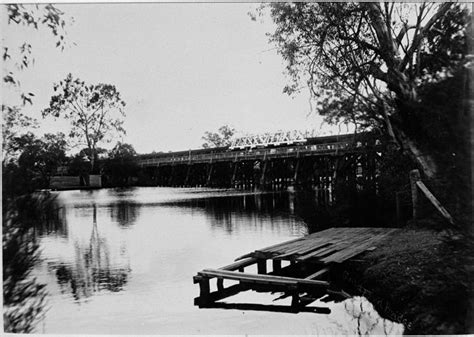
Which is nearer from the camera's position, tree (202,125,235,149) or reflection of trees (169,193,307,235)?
tree (202,125,235,149)

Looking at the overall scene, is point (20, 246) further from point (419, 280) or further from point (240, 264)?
point (419, 280)

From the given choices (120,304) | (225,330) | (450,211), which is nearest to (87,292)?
(120,304)

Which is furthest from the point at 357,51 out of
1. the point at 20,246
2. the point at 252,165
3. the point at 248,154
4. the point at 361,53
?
the point at 252,165

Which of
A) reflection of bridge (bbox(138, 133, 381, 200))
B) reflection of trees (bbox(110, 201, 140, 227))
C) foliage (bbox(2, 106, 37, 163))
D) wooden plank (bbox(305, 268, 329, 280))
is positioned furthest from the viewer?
reflection of bridge (bbox(138, 133, 381, 200))

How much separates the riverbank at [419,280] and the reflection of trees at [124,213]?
9.38 m

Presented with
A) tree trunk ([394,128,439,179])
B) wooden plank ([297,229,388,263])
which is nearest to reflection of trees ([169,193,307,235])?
wooden plank ([297,229,388,263])

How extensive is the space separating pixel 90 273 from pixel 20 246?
466cm

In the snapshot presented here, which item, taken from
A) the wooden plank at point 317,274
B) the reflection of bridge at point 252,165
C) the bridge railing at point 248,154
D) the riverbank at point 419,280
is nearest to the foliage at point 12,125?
the wooden plank at point 317,274

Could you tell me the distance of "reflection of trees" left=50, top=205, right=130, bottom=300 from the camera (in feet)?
25.8

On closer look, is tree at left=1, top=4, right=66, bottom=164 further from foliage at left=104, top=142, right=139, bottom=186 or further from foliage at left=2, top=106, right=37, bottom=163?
foliage at left=104, top=142, right=139, bottom=186

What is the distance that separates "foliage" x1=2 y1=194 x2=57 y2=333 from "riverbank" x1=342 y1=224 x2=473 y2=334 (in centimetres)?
359

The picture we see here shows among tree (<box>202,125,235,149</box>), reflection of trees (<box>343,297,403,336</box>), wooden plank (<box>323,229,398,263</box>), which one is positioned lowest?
reflection of trees (<box>343,297,403,336</box>)

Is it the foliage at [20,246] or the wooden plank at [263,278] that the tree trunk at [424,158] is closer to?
the wooden plank at [263,278]

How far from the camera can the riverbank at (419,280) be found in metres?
4.59
